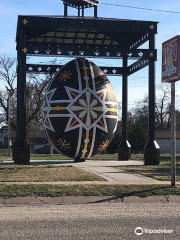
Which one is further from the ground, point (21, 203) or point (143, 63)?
point (143, 63)

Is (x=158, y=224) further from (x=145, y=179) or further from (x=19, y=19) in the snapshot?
(x=19, y=19)

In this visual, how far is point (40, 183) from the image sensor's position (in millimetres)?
11648

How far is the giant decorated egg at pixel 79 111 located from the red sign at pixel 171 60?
5.44 metres

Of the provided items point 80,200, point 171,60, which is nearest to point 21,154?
point 80,200

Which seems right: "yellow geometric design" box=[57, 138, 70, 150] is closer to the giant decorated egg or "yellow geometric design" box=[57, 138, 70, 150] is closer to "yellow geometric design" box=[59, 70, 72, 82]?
the giant decorated egg

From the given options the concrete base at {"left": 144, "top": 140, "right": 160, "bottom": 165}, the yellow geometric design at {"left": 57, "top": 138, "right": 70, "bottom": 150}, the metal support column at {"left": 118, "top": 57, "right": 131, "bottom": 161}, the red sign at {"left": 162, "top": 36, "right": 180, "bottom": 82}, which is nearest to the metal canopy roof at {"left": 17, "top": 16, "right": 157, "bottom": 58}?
the metal support column at {"left": 118, "top": 57, "right": 131, "bottom": 161}

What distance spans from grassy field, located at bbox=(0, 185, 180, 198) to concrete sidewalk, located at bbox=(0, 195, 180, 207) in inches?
7.2

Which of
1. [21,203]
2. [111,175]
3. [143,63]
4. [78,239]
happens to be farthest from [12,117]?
[78,239]

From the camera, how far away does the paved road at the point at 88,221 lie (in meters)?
6.73

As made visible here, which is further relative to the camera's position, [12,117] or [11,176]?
[12,117]

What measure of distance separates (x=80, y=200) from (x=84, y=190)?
68 centimetres

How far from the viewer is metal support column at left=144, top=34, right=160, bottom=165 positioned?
61.6 ft

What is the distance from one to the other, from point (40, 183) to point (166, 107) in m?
72.8

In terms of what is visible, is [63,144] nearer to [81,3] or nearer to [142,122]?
[81,3]
